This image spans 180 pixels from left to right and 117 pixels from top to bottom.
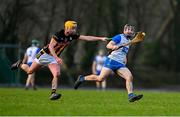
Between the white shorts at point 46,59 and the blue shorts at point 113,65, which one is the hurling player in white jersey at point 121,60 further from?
the white shorts at point 46,59

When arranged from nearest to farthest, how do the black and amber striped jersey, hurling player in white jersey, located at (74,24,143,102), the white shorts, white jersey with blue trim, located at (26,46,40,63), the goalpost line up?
hurling player in white jersey, located at (74,24,143,102) → the black and amber striped jersey → the white shorts → white jersey with blue trim, located at (26,46,40,63) → the goalpost

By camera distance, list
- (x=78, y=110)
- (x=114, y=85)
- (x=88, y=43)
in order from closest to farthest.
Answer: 1. (x=78, y=110)
2. (x=114, y=85)
3. (x=88, y=43)

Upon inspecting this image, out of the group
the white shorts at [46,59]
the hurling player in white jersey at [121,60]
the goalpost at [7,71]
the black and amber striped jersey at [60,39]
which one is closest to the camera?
the hurling player in white jersey at [121,60]

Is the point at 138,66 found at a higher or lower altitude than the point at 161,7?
lower

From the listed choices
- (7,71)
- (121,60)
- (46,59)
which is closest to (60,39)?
(46,59)

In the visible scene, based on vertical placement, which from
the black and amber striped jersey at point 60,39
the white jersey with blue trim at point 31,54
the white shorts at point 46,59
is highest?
the black and amber striped jersey at point 60,39

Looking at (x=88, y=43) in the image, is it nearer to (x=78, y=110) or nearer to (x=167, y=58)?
(x=167, y=58)

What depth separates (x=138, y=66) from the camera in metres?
63.5

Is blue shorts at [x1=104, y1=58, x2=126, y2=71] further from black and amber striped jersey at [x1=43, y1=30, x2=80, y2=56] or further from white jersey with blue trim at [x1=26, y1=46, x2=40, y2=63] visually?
white jersey with blue trim at [x1=26, y1=46, x2=40, y2=63]

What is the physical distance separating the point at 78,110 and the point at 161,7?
47.7 metres

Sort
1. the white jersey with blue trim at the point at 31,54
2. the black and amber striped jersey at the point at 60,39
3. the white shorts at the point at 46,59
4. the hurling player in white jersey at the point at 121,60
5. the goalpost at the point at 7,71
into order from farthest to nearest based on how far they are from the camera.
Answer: the goalpost at the point at 7,71 < the white jersey with blue trim at the point at 31,54 < the white shorts at the point at 46,59 < the black and amber striped jersey at the point at 60,39 < the hurling player in white jersey at the point at 121,60

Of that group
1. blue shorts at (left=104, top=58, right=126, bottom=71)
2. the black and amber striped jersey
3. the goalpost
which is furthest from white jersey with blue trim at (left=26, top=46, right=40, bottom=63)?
blue shorts at (left=104, top=58, right=126, bottom=71)

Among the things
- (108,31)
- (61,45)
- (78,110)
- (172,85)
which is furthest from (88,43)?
(78,110)

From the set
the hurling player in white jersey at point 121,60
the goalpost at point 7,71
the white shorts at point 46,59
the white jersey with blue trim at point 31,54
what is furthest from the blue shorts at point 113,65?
the goalpost at point 7,71
